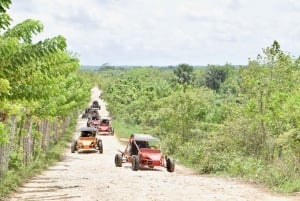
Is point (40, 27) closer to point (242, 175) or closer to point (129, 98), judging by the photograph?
point (242, 175)

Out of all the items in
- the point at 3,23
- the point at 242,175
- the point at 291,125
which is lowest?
the point at 242,175

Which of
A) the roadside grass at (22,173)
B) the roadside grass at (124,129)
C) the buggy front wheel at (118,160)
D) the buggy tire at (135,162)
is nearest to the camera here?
the roadside grass at (22,173)

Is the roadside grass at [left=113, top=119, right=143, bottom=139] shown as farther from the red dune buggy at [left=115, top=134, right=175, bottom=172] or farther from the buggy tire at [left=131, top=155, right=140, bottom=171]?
the buggy tire at [left=131, top=155, right=140, bottom=171]

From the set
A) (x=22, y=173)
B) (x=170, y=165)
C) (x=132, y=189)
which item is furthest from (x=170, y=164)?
(x=132, y=189)

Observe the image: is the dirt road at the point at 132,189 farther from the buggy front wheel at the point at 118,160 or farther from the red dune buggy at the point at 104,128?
the red dune buggy at the point at 104,128

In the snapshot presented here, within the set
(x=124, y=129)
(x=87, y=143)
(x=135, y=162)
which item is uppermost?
(x=135, y=162)

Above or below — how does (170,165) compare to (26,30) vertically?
below

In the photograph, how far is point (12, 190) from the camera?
19.0 metres

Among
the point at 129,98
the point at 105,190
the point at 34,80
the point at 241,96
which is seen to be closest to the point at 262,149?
the point at 241,96

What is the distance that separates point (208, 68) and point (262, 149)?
86.0m

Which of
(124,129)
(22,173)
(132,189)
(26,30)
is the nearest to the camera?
(26,30)

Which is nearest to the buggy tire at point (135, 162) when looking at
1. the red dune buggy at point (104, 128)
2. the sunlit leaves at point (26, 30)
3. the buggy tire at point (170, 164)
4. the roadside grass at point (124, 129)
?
the buggy tire at point (170, 164)

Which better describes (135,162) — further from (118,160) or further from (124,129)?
(124,129)

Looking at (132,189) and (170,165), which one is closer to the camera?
(132,189)
